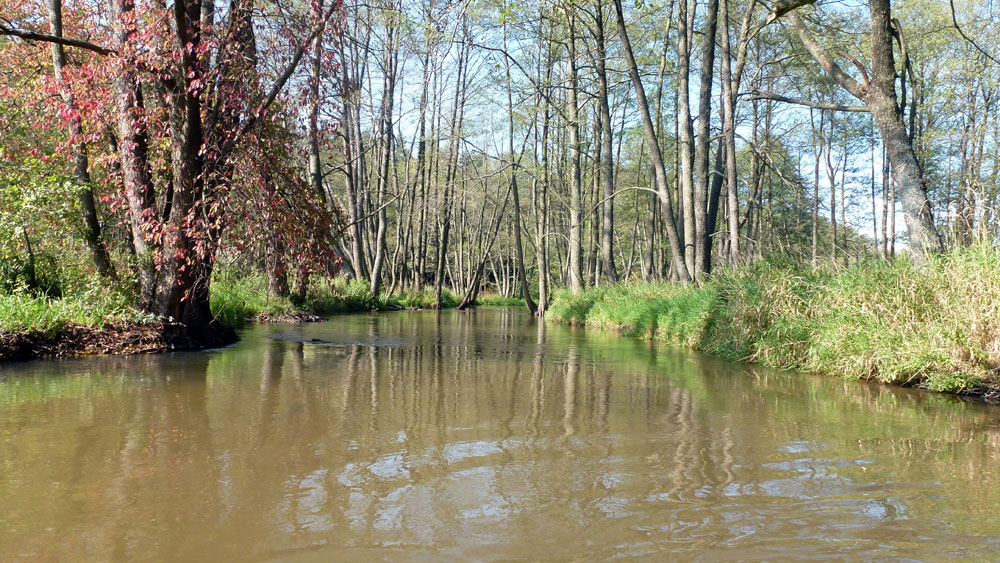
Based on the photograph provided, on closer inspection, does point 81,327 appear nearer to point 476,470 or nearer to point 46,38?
point 46,38

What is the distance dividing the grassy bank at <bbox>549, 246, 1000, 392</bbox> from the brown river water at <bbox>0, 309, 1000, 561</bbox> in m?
0.56

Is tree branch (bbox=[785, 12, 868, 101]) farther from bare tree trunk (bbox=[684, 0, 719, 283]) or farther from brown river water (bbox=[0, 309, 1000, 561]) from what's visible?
A: brown river water (bbox=[0, 309, 1000, 561])

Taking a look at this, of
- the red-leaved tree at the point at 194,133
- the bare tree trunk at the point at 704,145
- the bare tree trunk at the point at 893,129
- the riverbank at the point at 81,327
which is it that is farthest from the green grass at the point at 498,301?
the bare tree trunk at the point at 893,129

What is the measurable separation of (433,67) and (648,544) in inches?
284

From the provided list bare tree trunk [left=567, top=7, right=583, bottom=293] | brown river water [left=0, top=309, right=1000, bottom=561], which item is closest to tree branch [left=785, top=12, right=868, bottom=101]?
brown river water [left=0, top=309, right=1000, bottom=561]

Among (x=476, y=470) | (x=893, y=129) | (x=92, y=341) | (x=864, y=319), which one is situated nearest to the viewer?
(x=476, y=470)

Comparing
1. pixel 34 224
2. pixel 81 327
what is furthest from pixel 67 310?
pixel 34 224

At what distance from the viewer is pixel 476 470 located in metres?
3.44

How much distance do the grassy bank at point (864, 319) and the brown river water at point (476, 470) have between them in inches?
22.2

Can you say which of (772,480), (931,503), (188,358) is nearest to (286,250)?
(188,358)

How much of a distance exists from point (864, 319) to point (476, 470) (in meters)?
6.39

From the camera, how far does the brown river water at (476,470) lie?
8.06 ft

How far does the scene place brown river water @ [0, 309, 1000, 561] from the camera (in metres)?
2.46

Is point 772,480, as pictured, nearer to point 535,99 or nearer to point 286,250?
point 286,250
